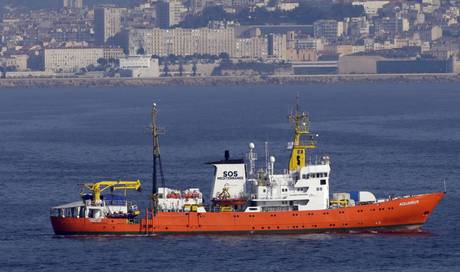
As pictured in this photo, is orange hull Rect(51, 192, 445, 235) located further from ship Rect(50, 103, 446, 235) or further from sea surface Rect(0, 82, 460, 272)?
sea surface Rect(0, 82, 460, 272)

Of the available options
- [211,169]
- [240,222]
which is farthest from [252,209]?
[211,169]

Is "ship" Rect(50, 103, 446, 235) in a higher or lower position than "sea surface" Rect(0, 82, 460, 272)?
higher

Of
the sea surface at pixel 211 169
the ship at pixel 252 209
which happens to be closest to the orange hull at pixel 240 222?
the ship at pixel 252 209

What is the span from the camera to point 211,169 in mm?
79812

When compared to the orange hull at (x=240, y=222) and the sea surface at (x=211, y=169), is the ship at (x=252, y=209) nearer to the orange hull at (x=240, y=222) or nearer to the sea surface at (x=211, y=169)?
the orange hull at (x=240, y=222)

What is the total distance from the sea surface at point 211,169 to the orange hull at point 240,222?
0.35 metres

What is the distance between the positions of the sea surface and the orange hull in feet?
1.16

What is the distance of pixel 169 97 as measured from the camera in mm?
186000

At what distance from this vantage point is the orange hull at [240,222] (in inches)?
2371

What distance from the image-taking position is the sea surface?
5659cm

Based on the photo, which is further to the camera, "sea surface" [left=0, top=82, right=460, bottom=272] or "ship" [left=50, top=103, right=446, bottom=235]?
"ship" [left=50, top=103, right=446, bottom=235]

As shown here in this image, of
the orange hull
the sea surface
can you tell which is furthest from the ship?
the sea surface

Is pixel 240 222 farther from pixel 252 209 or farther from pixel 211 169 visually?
pixel 211 169

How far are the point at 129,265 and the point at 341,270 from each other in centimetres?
618
